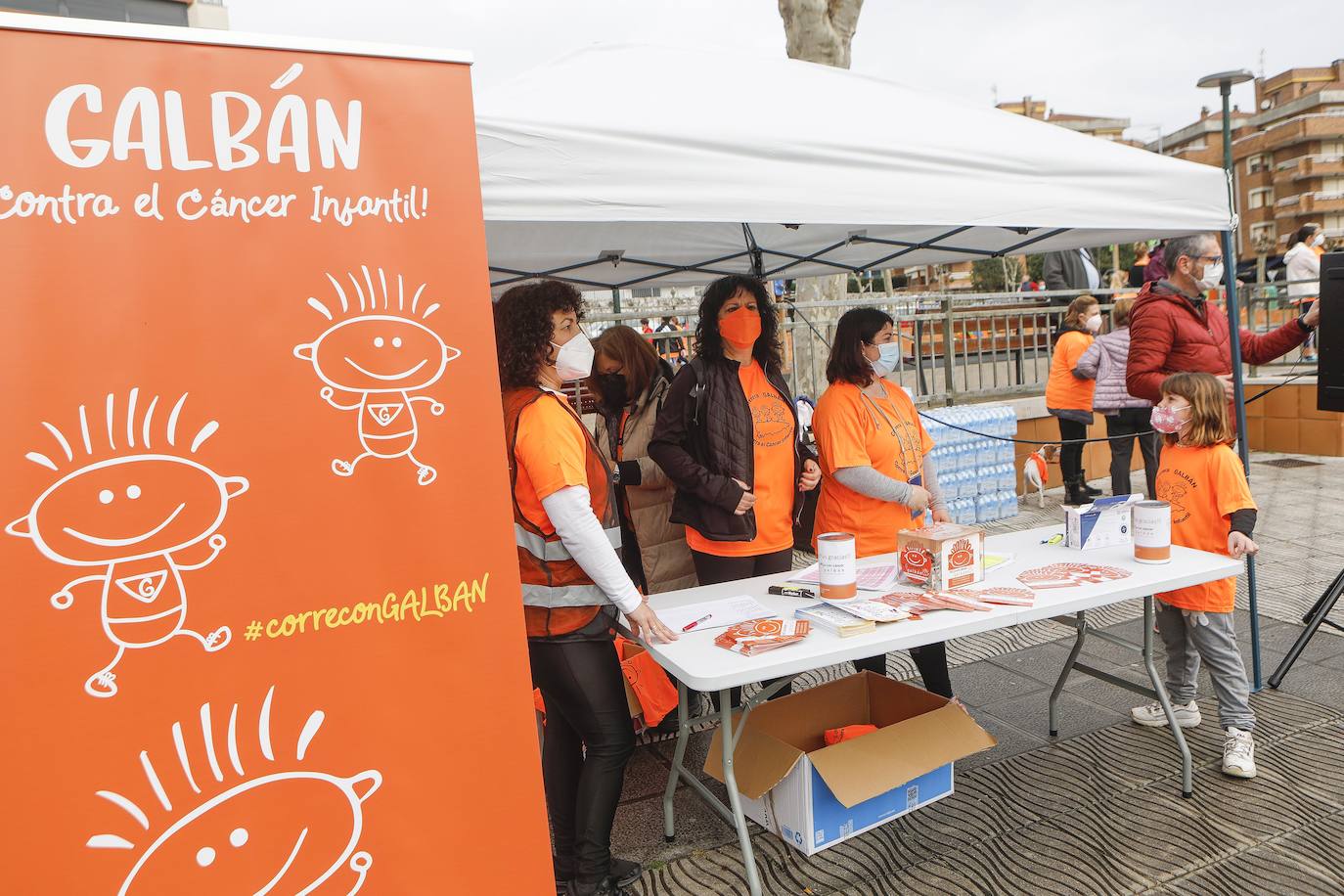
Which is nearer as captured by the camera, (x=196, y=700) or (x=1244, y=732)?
(x=196, y=700)

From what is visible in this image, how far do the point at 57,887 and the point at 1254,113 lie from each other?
96931mm

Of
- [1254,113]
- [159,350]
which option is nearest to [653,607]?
[159,350]

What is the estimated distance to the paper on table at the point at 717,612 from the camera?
255cm

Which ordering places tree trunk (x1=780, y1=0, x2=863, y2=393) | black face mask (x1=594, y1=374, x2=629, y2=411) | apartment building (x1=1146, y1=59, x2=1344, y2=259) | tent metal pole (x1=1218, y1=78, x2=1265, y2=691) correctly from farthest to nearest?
apartment building (x1=1146, y1=59, x2=1344, y2=259) < tree trunk (x1=780, y1=0, x2=863, y2=393) < black face mask (x1=594, y1=374, x2=629, y2=411) < tent metal pole (x1=1218, y1=78, x2=1265, y2=691)

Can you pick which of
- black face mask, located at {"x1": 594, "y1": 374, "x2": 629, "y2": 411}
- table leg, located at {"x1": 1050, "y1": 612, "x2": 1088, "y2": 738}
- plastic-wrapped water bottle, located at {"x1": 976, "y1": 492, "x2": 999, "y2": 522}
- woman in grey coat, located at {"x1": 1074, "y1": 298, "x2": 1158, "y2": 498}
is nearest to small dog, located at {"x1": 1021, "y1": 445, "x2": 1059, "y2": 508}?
plastic-wrapped water bottle, located at {"x1": 976, "y1": 492, "x2": 999, "y2": 522}

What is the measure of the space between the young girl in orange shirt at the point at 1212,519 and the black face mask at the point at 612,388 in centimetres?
204

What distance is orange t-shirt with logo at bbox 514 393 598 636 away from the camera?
2.17 metres

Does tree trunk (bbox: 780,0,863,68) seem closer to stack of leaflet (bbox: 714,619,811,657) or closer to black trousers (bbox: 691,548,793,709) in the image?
black trousers (bbox: 691,548,793,709)

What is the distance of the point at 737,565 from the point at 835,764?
0.89m

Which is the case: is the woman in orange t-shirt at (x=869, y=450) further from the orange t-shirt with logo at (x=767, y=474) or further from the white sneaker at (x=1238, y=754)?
the white sneaker at (x=1238, y=754)

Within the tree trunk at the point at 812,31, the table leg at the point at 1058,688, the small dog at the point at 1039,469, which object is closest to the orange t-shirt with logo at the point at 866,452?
the table leg at the point at 1058,688

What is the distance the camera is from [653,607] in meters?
2.77

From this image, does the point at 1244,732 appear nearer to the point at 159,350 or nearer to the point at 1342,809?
the point at 1342,809

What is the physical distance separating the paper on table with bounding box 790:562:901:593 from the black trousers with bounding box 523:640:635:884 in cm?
75
